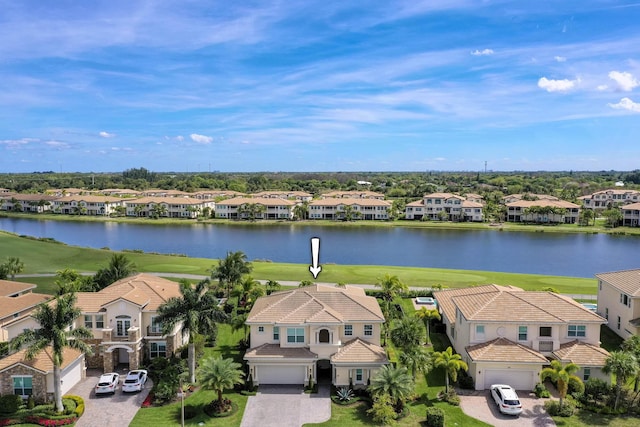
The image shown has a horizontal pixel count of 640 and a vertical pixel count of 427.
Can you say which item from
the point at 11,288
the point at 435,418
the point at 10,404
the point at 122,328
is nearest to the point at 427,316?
the point at 435,418

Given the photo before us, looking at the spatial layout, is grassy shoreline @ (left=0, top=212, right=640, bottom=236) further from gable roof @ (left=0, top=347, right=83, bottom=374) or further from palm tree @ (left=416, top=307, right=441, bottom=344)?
gable roof @ (left=0, top=347, right=83, bottom=374)

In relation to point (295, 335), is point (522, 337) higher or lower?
lower

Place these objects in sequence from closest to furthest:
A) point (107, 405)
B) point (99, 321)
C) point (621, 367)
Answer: point (621, 367), point (107, 405), point (99, 321)

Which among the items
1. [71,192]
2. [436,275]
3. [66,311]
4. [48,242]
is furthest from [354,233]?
[71,192]

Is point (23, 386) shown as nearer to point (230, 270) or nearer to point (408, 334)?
point (230, 270)

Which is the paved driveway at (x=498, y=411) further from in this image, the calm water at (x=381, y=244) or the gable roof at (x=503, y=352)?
the calm water at (x=381, y=244)

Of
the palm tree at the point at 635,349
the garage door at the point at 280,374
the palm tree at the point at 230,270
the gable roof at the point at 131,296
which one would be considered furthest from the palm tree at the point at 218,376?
the palm tree at the point at 635,349
